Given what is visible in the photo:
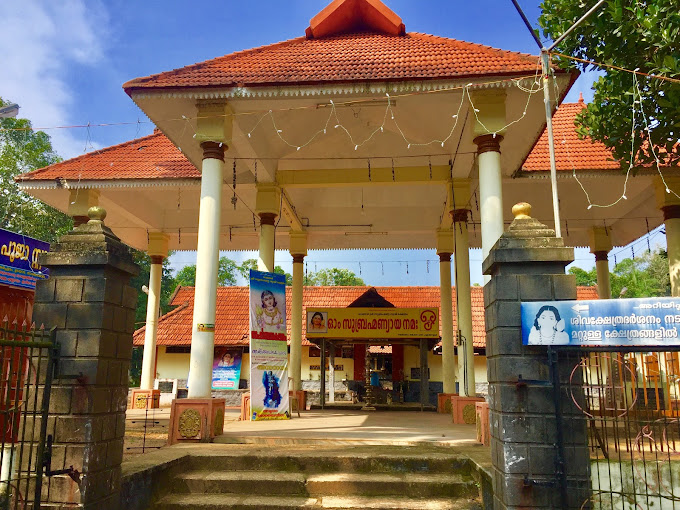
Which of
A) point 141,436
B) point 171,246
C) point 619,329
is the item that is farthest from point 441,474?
point 171,246

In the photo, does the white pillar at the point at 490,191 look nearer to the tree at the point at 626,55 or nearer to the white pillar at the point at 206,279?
the tree at the point at 626,55

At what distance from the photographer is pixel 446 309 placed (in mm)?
12758

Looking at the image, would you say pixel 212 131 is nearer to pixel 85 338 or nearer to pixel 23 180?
pixel 85 338

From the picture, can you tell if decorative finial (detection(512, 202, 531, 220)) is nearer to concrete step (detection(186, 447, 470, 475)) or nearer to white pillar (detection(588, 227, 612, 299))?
concrete step (detection(186, 447, 470, 475))

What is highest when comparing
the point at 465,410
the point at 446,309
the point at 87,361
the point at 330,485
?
the point at 446,309

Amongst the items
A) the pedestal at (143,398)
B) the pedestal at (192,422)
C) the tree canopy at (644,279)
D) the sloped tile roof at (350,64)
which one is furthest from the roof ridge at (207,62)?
the tree canopy at (644,279)

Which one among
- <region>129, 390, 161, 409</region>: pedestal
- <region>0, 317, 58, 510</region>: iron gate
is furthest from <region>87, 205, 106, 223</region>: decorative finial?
<region>129, 390, 161, 409</region>: pedestal

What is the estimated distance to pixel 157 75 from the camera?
26.0ft

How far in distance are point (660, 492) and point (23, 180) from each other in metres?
12.1

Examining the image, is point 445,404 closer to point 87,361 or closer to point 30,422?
point 87,361

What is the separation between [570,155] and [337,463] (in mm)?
8170

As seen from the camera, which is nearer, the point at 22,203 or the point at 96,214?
the point at 96,214

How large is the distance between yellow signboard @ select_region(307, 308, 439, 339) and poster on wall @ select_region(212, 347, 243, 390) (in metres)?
6.77

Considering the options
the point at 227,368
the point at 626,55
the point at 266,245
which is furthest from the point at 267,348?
the point at 227,368
